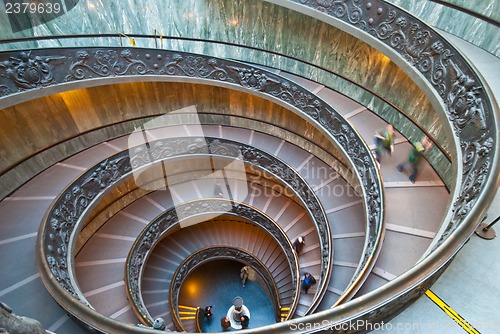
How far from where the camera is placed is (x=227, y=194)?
12.6 meters

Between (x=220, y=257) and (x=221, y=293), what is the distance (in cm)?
228

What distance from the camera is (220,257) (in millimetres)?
14102

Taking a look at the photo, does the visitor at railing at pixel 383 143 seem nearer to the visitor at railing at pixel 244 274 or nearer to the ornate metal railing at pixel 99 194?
the ornate metal railing at pixel 99 194

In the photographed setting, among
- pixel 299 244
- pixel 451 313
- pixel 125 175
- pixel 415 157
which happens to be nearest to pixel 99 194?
pixel 125 175

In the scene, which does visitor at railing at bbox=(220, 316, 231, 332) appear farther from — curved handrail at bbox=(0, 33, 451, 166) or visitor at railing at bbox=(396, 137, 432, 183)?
curved handrail at bbox=(0, 33, 451, 166)

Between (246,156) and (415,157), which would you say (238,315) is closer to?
(246,156)

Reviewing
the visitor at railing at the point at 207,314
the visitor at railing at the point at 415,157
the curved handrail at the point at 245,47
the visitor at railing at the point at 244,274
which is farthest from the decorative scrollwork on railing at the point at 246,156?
the visitor at railing at the point at 207,314

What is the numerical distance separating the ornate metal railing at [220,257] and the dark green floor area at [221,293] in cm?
84

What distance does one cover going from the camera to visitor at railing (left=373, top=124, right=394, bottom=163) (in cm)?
814

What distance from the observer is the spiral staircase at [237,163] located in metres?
5.52

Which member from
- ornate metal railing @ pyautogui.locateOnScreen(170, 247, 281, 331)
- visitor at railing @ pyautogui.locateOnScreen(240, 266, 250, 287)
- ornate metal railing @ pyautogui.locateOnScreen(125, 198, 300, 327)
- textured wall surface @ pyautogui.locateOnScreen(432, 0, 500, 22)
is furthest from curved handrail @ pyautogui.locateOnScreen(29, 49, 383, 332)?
visitor at railing @ pyautogui.locateOnScreen(240, 266, 250, 287)

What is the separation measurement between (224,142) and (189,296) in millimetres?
8168

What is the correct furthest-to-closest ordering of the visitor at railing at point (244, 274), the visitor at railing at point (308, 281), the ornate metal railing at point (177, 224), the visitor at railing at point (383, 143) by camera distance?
1. the visitor at railing at point (244, 274)
2. the visitor at railing at point (308, 281)
3. the ornate metal railing at point (177, 224)
4. the visitor at railing at point (383, 143)

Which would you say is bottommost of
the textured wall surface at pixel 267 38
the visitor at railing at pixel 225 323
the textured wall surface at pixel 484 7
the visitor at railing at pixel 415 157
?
→ the visitor at railing at pixel 225 323
